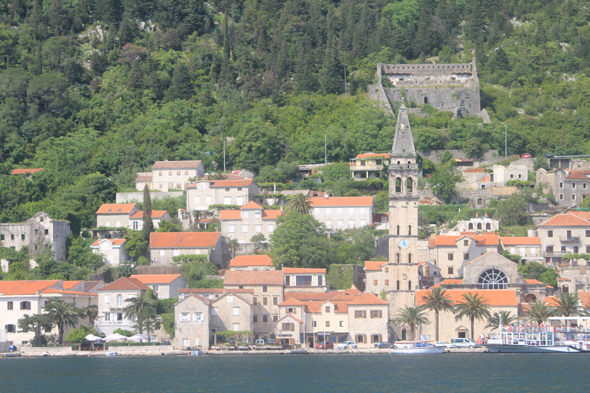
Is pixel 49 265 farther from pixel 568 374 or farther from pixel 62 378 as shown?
pixel 568 374

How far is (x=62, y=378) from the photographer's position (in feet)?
219

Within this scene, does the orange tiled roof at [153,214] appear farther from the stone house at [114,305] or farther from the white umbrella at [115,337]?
the white umbrella at [115,337]

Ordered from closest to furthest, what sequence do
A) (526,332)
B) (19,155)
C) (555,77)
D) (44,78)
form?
(526,332), (19,155), (44,78), (555,77)

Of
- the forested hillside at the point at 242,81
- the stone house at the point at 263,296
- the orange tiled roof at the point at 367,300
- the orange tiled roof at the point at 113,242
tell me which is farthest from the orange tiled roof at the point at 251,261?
the forested hillside at the point at 242,81

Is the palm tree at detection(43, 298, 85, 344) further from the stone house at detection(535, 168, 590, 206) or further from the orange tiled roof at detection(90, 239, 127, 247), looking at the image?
the stone house at detection(535, 168, 590, 206)

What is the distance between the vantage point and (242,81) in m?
128

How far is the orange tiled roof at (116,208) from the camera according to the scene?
3757 inches

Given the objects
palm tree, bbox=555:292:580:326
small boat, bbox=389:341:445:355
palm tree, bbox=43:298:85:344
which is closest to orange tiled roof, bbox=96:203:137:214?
palm tree, bbox=43:298:85:344

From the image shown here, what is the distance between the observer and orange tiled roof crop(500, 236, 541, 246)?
9050 cm

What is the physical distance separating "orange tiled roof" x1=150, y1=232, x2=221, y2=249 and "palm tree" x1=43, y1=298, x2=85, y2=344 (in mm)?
12896

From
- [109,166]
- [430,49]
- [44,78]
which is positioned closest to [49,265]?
[109,166]

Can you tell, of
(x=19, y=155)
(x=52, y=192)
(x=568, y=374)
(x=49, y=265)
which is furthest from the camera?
(x=19, y=155)

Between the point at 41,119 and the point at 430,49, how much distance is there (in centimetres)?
5451

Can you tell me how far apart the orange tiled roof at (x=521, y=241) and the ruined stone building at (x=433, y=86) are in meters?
33.2
